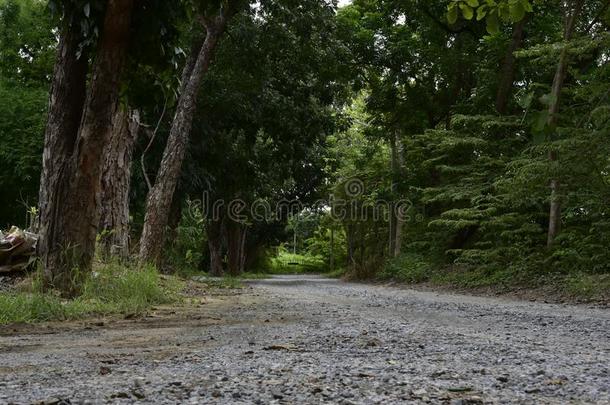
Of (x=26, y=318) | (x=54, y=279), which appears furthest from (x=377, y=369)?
(x=54, y=279)

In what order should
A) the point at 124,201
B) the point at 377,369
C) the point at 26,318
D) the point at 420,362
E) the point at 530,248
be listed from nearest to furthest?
the point at 377,369
the point at 420,362
the point at 26,318
the point at 124,201
the point at 530,248

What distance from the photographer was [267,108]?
1756 cm

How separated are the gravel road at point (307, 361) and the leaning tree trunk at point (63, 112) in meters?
1.91

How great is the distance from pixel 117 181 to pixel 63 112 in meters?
3.40

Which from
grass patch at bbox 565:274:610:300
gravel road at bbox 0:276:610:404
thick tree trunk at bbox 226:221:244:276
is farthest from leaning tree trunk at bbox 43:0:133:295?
thick tree trunk at bbox 226:221:244:276

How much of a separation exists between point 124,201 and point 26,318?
16.6ft

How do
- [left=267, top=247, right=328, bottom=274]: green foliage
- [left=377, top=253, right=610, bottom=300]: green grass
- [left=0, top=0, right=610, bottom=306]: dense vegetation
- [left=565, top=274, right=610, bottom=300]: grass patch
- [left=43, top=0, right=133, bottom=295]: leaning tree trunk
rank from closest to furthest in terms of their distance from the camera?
1. [left=43, top=0, right=133, bottom=295]: leaning tree trunk
2. [left=0, top=0, right=610, bottom=306]: dense vegetation
3. [left=565, top=274, right=610, bottom=300]: grass patch
4. [left=377, top=253, right=610, bottom=300]: green grass
5. [left=267, top=247, right=328, bottom=274]: green foliage

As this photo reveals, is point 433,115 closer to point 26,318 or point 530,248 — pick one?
point 530,248

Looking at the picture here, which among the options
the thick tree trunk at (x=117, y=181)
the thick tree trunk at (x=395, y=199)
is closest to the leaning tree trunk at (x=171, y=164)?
the thick tree trunk at (x=117, y=181)

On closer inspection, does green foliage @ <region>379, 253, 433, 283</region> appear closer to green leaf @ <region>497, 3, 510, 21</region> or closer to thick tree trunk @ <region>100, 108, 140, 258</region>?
thick tree trunk @ <region>100, 108, 140, 258</region>

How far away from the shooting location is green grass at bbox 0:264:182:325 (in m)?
5.43

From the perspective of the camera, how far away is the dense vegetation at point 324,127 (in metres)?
6.63

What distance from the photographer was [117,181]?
10188mm

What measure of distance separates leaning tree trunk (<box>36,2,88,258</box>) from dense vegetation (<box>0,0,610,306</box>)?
0.02 metres
